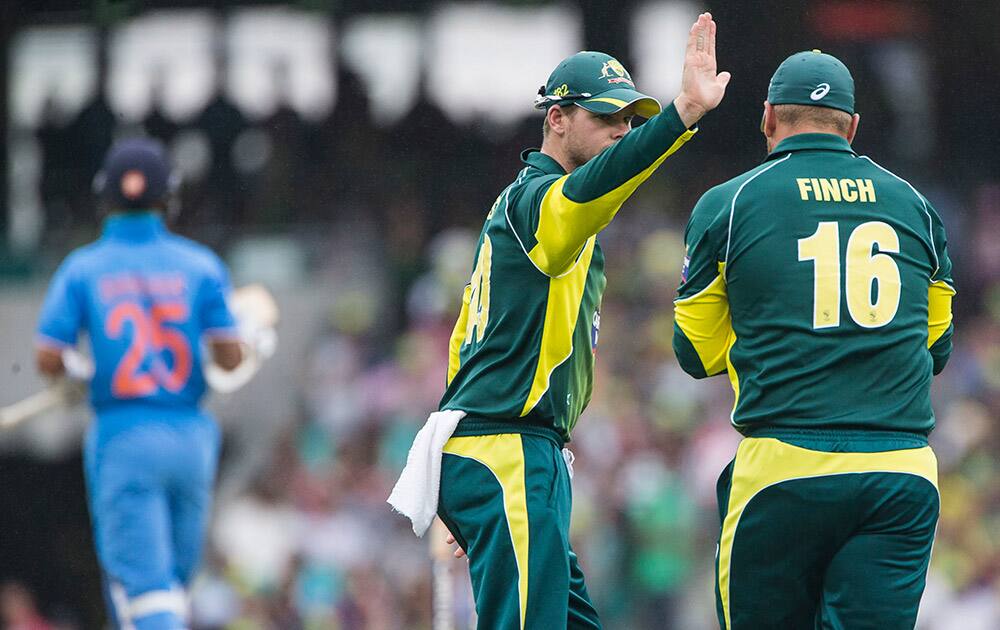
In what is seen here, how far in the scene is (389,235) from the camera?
14031 mm

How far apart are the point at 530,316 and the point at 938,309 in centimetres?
127

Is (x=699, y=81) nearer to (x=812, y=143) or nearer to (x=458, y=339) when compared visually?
(x=812, y=143)

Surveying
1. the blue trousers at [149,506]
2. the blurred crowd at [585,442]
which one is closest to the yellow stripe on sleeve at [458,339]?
the blue trousers at [149,506]

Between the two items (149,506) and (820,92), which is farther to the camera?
(149,506)

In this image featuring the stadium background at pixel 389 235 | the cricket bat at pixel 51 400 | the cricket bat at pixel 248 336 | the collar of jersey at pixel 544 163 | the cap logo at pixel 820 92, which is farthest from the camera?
the stadium background at pixel 389 235

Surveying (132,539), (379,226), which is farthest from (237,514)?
(132,539)

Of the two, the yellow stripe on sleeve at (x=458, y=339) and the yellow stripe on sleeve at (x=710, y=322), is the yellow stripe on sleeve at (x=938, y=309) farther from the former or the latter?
the yellow stripe on sleeve at (x=458, y=339)

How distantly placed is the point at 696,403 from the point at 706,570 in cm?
134

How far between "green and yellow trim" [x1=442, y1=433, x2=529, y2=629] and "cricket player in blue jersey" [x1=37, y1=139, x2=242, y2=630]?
8.92 ft

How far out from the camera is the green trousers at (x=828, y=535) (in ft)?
14.4

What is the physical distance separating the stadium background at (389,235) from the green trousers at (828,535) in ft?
24.6

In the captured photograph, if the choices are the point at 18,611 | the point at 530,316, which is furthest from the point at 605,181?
the point at 18,611

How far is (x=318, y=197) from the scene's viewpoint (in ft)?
47.5

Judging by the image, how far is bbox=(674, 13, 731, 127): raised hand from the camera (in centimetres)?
428
